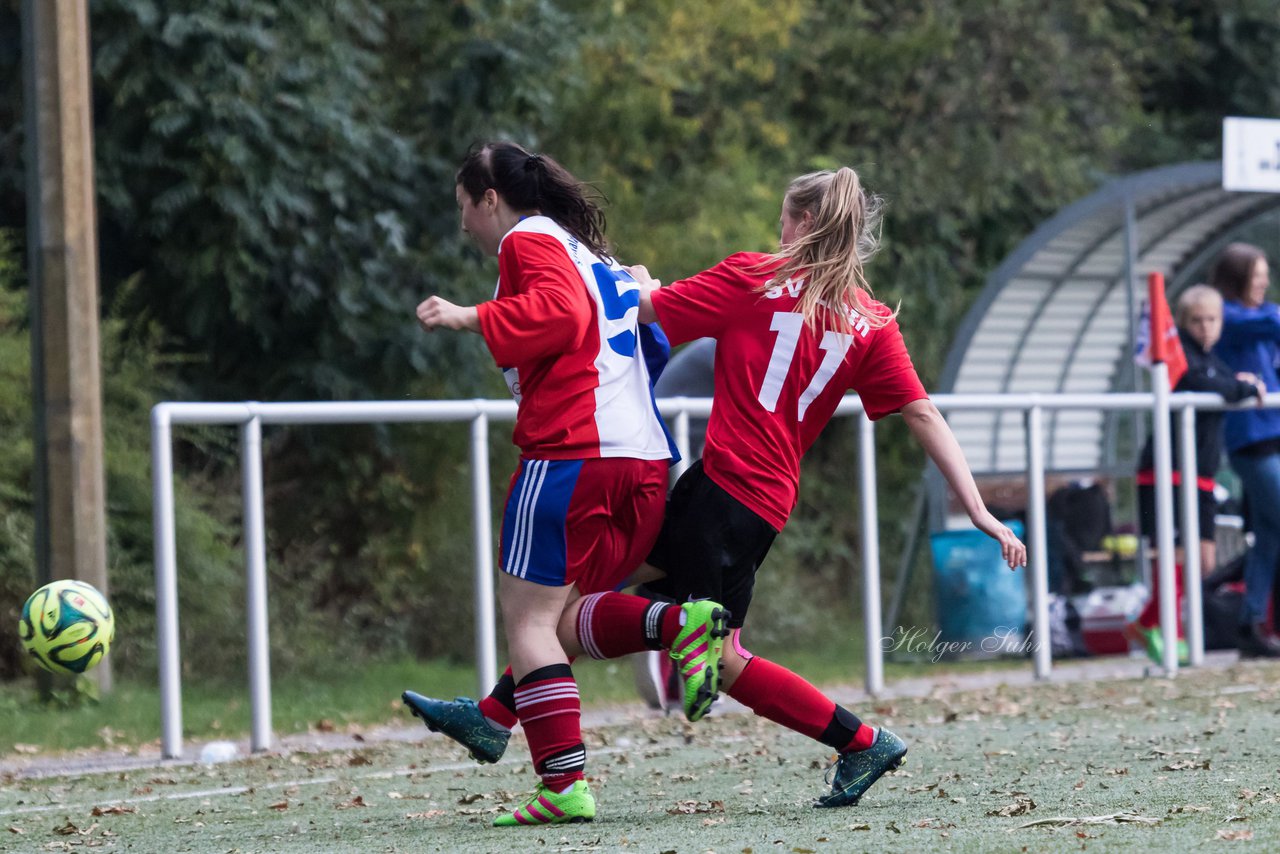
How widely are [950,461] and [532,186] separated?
3.98 ft

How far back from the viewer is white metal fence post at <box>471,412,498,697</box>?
24.8 feet

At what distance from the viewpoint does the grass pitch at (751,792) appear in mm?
4324

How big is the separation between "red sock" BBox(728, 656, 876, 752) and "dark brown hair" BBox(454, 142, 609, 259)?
1.09 metres

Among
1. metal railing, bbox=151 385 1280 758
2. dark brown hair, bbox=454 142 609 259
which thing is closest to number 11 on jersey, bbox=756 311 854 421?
dark brown hair, bbox=454 142 609 259

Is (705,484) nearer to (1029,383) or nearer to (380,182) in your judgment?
(380,182)

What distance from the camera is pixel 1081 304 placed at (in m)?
13.4

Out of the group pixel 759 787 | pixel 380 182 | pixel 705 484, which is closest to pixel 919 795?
pixel 759 787

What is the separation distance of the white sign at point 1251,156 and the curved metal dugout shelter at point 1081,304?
244cm

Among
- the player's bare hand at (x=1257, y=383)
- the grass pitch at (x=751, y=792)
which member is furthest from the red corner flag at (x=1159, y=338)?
the grass pitch at (x=751, y=792)

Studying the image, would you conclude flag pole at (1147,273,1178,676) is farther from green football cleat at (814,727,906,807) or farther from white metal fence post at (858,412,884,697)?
green football cleat at (814,727,906,807)

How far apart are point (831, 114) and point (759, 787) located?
12.2 metres

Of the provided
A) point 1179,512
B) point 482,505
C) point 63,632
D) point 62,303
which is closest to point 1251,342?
point 1179,512

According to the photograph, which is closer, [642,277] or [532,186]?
[532,186]

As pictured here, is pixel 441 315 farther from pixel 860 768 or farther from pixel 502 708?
A: pixel 860 768
